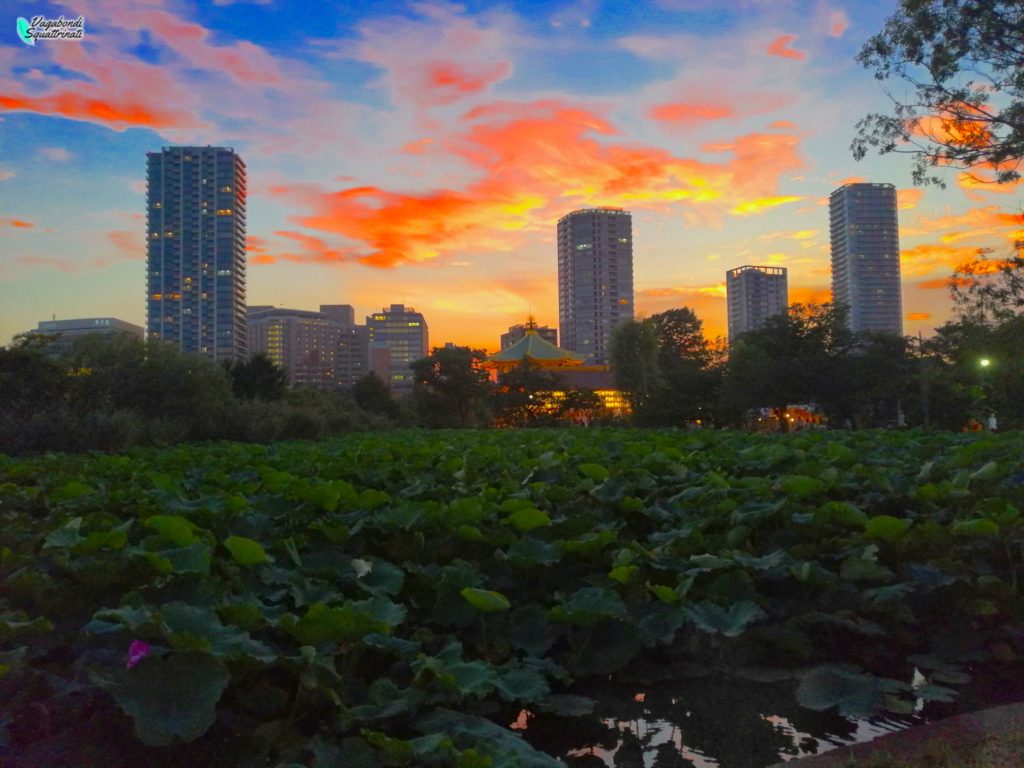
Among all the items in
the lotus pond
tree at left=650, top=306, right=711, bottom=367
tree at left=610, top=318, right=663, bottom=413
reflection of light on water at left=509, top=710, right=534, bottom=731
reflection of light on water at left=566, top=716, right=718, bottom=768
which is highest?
tree at left=650, top=306, right=711, bottom=367

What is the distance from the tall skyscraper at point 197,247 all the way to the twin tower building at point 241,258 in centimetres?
11

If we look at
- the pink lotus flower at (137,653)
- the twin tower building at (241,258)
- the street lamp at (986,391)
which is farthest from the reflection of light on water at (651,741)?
the twin tower building at (241,258)

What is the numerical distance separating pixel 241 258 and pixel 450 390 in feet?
173

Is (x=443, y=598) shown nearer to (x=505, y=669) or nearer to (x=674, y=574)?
(x=505, y=669)

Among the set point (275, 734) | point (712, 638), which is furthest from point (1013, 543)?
point (275, 734)

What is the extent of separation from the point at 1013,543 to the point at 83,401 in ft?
55.6

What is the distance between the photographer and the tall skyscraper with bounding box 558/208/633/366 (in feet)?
402

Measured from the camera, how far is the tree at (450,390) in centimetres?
4616

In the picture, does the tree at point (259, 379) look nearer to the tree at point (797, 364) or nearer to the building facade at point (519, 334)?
the tree at point (797, 364)

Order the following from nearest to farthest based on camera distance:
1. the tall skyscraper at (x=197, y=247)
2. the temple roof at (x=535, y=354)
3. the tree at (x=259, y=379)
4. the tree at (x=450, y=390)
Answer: the tree at (x=259, y=379)
the tree at (x=450, y=390)
the temple roof at (x=535, y=354)
the tall skyscraper at (x=197, y=247)

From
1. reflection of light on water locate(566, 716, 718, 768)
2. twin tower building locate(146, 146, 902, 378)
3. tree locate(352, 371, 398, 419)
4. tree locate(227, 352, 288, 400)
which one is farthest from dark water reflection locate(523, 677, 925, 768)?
twin tower building locate(146, 146, 902, 378)

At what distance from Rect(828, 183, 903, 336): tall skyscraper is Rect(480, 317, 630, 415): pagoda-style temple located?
16801 mm

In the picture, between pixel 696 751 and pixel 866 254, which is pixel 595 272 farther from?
pixel 696 751

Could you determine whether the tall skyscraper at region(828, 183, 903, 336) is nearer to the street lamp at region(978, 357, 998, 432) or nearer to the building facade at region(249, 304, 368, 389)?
the street lamp at region(978, 357, 998, 432)
